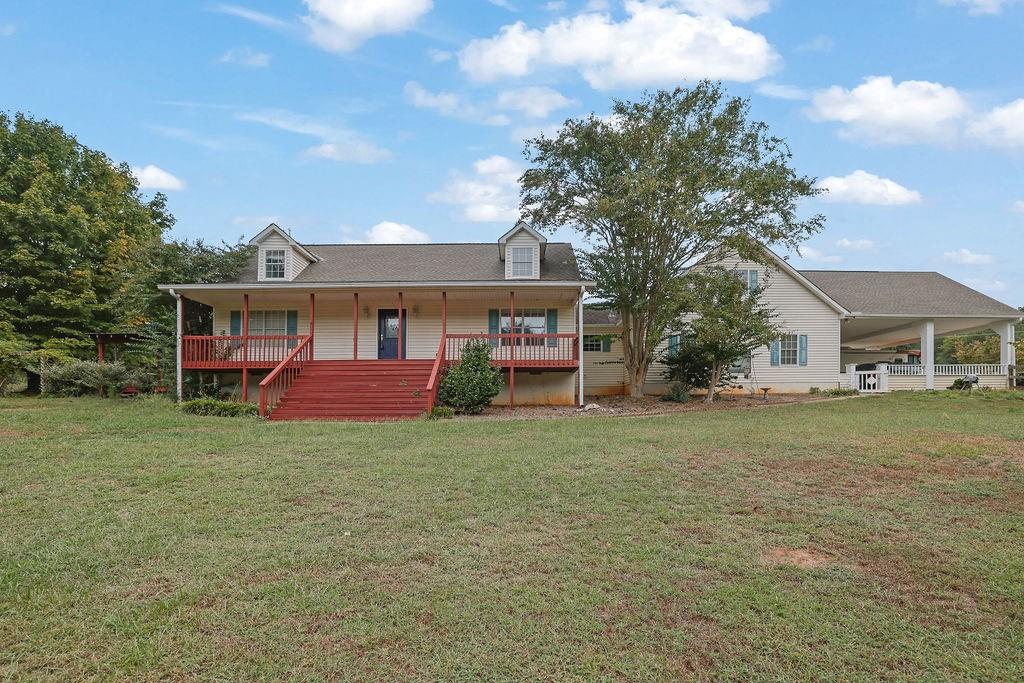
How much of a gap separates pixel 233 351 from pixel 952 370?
1023 inches

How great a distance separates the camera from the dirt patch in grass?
395 centimetres

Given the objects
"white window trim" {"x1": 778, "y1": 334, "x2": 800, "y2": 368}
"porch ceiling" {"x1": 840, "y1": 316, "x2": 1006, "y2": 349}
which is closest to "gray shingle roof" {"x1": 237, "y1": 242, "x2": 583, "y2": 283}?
"white window trim" {"x1": 778, "y1": 334, "x2": 800, "y2": 368}

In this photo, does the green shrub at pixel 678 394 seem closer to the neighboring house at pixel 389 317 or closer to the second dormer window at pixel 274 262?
the neighboring house at pixel 389 317

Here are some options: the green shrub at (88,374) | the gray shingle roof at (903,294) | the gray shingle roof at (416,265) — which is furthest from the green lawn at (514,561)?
the gray shingle roof at (903,294)

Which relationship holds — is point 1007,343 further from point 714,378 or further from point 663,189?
point 663,189

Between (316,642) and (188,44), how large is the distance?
1536 cm

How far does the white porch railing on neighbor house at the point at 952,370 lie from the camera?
1997 cm

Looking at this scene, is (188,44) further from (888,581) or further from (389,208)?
(888,581)

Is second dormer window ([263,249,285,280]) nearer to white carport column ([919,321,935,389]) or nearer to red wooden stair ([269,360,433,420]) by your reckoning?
red wooden stair ([269,360,433,420])

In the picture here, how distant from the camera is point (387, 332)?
17.7m

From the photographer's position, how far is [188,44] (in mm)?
13172

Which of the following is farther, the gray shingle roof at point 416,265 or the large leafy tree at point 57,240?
the large leafy tree at point 57,240

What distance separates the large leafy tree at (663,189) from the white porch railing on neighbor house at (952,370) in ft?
29.4

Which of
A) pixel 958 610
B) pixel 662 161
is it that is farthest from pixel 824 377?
pixel 958 610
